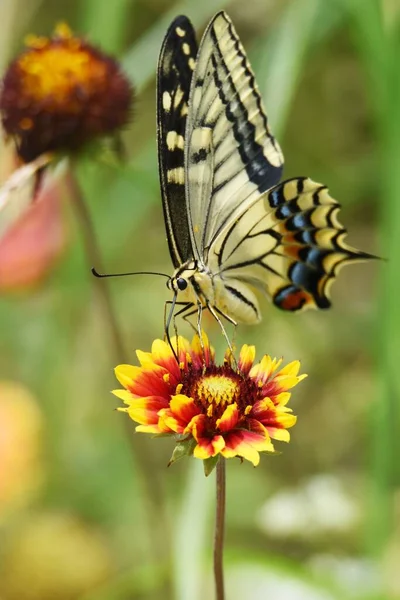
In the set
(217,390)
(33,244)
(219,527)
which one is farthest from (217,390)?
(33,244)

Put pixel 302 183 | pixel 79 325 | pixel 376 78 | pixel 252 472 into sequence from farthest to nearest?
1. pixel 79 325
2. pixel 252 472
3. pixel 376 78
4. pixel 302 183

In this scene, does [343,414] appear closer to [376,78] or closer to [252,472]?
[252,472]

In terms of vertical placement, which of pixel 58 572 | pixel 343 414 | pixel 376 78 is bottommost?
pixel 58 572

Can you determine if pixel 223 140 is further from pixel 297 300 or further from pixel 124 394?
pixel 124 394

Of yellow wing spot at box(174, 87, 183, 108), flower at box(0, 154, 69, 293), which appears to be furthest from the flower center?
flower at box(0, 154, 69, 293)

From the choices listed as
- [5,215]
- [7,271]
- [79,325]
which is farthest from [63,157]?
[79,325]

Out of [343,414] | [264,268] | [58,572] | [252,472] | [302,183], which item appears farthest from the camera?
[343,414]

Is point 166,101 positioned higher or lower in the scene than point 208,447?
higher
